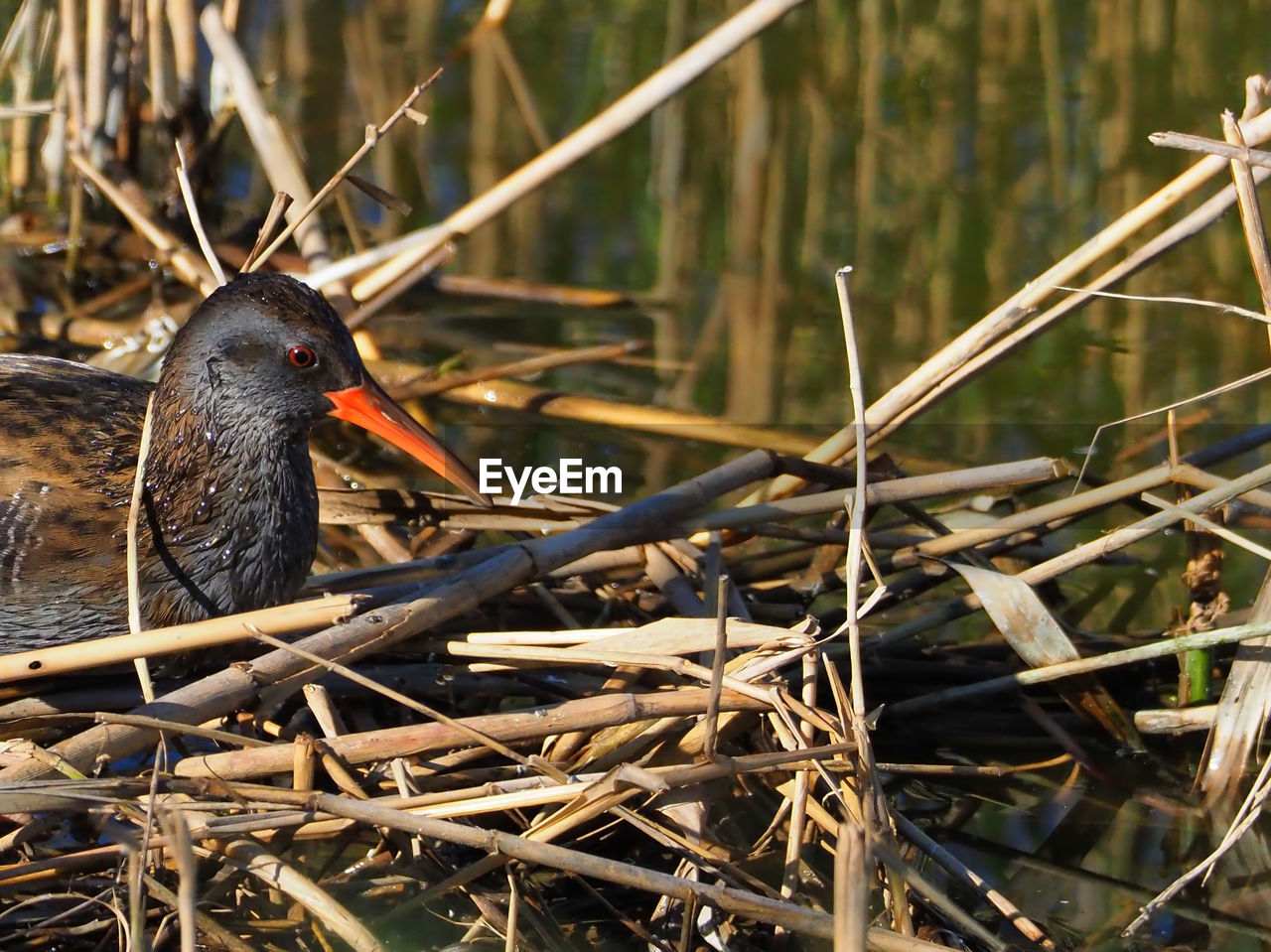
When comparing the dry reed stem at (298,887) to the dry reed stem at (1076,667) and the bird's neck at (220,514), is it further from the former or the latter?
the dry reed stem at (1076,667)

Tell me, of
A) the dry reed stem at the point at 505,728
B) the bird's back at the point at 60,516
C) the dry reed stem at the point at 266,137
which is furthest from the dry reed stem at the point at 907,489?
the dry reed stem at the point at 266,137

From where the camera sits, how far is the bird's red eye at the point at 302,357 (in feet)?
8.45

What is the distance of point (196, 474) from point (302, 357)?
10.8 inches

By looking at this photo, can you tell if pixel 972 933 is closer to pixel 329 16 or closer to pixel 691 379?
pixel 691 379

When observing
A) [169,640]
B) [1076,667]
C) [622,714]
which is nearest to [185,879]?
[169,640]

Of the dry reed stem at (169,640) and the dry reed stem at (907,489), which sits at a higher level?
the dry reed stem at (907,489)

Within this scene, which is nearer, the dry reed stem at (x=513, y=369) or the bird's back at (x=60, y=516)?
the bird's back at (x=60, y=516)

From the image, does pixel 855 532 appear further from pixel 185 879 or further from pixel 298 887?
pixel 185 879

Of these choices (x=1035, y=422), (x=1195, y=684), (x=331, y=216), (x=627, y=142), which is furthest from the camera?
(x=627, y=142)

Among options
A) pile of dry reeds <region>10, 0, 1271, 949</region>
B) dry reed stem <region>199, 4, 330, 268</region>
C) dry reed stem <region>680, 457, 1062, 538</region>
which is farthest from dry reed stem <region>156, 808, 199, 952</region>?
dry reed stem <region>199, 4, 330, 268</region>

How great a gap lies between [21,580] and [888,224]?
3404 millimetres

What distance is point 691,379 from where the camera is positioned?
4.29 metres

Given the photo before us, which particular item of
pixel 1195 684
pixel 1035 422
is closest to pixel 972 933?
pixel 1195 684

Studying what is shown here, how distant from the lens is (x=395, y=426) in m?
2.66
